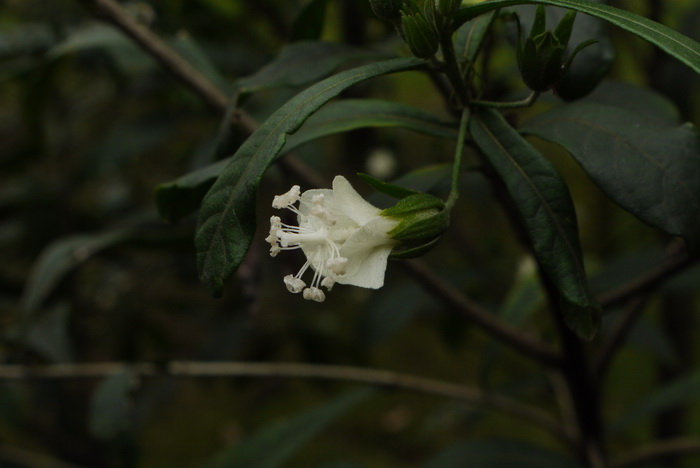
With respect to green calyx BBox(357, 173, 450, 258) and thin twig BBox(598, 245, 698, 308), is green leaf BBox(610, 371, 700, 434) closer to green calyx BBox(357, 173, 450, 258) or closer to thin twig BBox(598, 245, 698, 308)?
thin twig BBox(598, 245, 698, 308)

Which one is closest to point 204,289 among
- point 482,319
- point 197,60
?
point 197,60

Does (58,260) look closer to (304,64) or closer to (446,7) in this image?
(304,64)

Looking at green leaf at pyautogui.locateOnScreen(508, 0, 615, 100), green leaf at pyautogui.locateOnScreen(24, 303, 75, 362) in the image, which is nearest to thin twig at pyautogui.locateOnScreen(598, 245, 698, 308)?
green leaf at pyautogui.locateOnScreen(508, 0, 615, 100)

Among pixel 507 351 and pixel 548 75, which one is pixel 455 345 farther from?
pixel 548 75

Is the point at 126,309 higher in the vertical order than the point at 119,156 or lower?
lower

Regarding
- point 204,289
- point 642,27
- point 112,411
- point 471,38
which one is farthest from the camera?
point 204,289

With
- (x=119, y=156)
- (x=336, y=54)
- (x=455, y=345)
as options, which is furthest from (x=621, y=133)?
(x=119, y=156)
